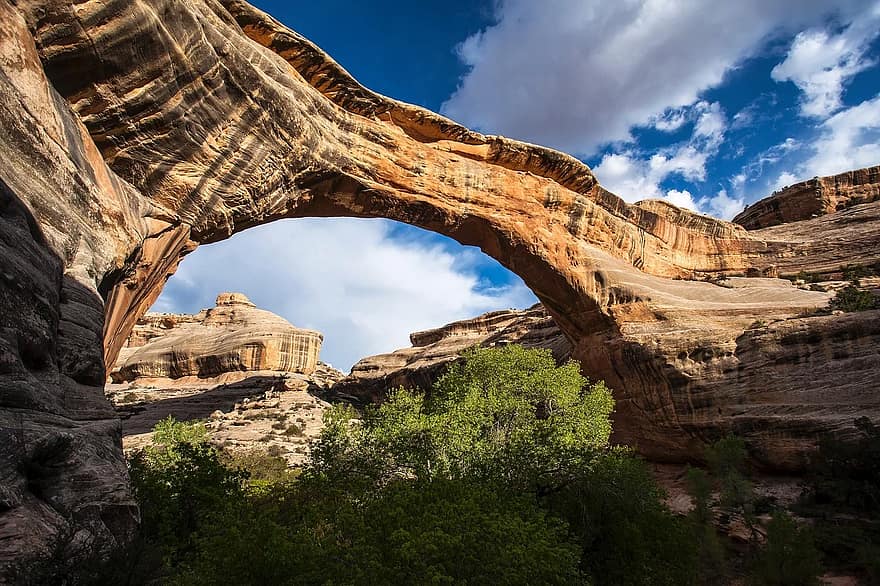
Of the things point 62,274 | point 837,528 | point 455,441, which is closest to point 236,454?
point 455,441

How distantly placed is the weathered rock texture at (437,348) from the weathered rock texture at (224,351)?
6.02 m

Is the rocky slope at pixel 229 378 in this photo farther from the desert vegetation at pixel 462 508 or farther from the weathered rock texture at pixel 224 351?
the desert vegetation at pixel 462 508

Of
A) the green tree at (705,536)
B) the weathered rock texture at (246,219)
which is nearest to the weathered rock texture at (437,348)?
the weathered rock texture at (246,219)

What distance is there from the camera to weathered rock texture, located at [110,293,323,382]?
49.6 meters

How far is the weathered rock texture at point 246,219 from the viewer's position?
7289 millimetres

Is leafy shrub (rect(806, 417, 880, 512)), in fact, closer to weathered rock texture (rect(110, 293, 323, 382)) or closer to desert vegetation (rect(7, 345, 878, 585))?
desert vegetation (rect(7, 345, 878, 585))

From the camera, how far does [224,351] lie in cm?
4997

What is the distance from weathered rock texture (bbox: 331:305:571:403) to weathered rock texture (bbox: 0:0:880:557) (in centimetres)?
1123

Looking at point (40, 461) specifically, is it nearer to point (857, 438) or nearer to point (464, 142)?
point (464, 142)

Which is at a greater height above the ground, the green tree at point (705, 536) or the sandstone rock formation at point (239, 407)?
the sandstone rock formation at point (239, 407)

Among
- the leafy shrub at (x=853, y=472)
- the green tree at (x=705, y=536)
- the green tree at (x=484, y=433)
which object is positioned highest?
the green tree at (x=484, y=433)

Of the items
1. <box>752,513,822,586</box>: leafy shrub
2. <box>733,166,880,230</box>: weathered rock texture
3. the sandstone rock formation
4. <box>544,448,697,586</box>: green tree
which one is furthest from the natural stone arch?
<box>733,166,880,230</box>: weathered rock texture

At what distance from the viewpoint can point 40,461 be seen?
6047 mm

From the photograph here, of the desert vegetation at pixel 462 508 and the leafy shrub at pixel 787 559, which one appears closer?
the desert vegetation at pixel 462 508
